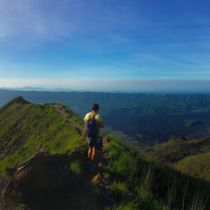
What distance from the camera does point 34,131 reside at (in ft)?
164

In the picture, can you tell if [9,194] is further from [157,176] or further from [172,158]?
[172,158]

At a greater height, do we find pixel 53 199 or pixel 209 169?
pixel 53 199

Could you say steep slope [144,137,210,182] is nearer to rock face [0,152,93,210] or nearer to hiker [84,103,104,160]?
hiker [84,103,104,160]

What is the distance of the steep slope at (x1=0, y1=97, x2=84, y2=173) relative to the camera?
37281 millimetres

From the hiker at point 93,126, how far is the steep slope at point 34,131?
40.7 feet

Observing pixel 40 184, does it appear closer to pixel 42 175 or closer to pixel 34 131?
pixel 42 175

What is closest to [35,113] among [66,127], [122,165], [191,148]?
[66,127]

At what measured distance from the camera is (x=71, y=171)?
1641 centimetres

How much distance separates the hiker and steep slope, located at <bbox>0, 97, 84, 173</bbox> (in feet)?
40.7

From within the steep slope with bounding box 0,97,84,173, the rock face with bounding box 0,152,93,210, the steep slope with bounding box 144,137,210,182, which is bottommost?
the steep slope with bounding box 144,137,210,182

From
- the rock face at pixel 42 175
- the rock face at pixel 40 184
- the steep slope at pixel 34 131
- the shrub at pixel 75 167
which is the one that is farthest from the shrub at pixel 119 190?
the steep slope at pixel 34 131

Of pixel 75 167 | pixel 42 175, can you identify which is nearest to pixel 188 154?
pixel 75 167

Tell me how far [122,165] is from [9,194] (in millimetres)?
5529

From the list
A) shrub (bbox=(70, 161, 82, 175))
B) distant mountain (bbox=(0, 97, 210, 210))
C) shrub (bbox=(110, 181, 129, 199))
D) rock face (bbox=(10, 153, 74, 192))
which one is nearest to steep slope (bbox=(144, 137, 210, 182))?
distant mountain (bbox=(0, 97, 210, 210))
